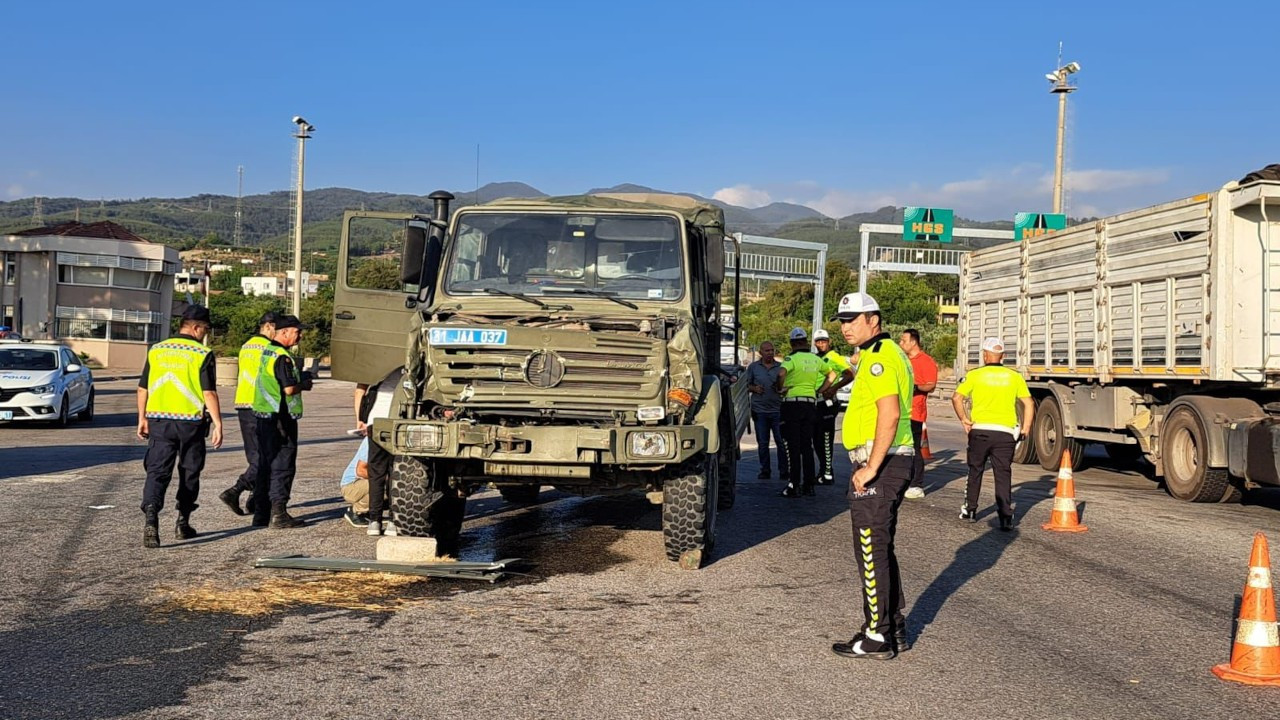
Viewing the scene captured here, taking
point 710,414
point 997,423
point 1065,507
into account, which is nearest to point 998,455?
point 997,423

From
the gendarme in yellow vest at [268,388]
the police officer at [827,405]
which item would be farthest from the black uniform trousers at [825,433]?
the gendarme in yellow vest at [268,388]

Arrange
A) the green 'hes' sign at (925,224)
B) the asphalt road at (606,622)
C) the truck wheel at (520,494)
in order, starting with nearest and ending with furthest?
the asphalt road at (606,622), the truck wheel at (520,494), the green 'hes' sign at (925,224)

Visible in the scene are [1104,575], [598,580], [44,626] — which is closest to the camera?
[44,626]

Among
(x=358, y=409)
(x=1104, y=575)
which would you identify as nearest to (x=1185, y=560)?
(x=1104, y=575)

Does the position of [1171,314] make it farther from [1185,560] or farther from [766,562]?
[766,562]

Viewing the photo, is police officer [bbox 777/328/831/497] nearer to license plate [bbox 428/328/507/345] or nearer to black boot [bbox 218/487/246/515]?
license plate [bbox 428/328/507/345]

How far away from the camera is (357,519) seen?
10172 mm

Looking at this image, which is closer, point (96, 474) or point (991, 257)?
point (96, 474)

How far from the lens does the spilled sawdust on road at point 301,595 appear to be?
22.7 feet

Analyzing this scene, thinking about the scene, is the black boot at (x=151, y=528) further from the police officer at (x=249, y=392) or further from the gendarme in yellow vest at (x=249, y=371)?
the gendarme in yellow vest at (x=249, y=371)

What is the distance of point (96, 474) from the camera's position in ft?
44.0

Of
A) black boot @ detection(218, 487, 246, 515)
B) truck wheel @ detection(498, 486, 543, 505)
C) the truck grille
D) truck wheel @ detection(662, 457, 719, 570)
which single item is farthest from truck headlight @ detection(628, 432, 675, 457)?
black boot @ detection(218, 487, 246, 515)

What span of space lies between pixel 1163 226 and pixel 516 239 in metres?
8.42

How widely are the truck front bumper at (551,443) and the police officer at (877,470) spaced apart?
65.9 inches
